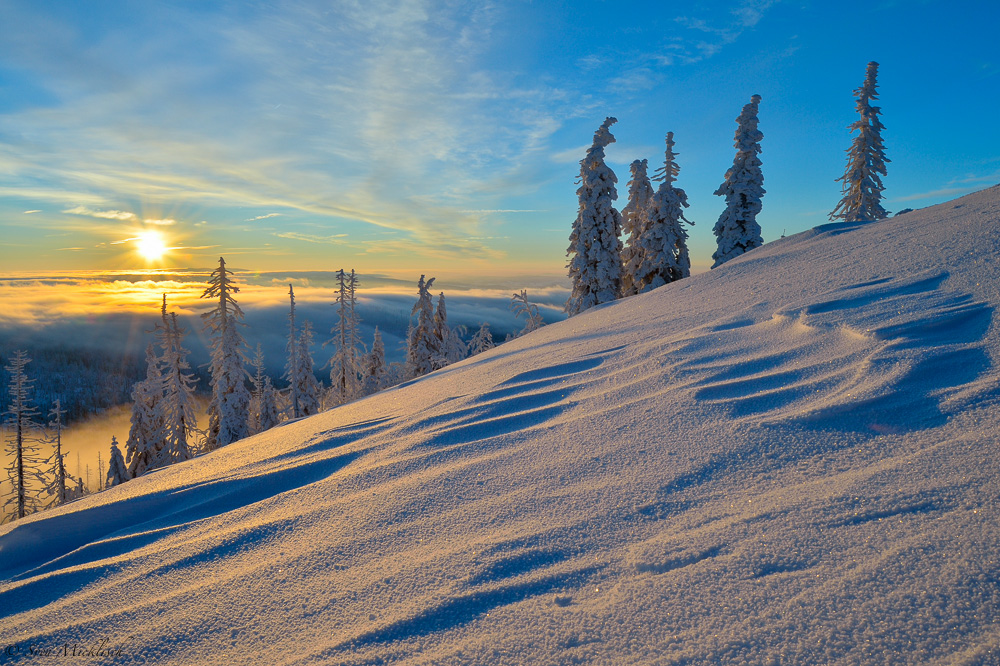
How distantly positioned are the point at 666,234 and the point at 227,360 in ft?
77.0

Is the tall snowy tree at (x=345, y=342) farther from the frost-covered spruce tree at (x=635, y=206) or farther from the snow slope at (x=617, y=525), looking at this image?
the snow slope at (x=617, y=525)

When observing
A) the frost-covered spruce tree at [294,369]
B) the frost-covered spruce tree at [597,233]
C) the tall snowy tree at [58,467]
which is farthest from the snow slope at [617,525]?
the tall snowy tree at [58,467]

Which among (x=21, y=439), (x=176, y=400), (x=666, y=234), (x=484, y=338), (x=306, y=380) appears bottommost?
(x=21, y=439)

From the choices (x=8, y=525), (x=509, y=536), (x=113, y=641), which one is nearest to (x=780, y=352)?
(x=509, y=536)

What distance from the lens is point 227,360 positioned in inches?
Answer: 878

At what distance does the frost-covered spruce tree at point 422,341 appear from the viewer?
87.0 feet

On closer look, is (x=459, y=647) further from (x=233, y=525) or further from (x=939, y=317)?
(x=939, y=317)

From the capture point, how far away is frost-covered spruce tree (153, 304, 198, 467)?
22719 mm

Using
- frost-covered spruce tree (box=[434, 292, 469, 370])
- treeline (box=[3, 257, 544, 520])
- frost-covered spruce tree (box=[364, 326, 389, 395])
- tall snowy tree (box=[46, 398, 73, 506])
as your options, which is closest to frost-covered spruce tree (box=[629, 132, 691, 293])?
treeline (box=[3, 257, 544, 520])

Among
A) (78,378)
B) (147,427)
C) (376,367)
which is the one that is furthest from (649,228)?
(78,378)

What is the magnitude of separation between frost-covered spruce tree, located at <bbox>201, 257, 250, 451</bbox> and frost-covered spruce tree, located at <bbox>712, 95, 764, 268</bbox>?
979 inches

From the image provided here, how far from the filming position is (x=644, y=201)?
88.3 ft

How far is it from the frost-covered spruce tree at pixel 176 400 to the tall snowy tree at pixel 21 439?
7174mm

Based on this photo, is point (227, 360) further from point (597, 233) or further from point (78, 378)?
point (78, 378)
